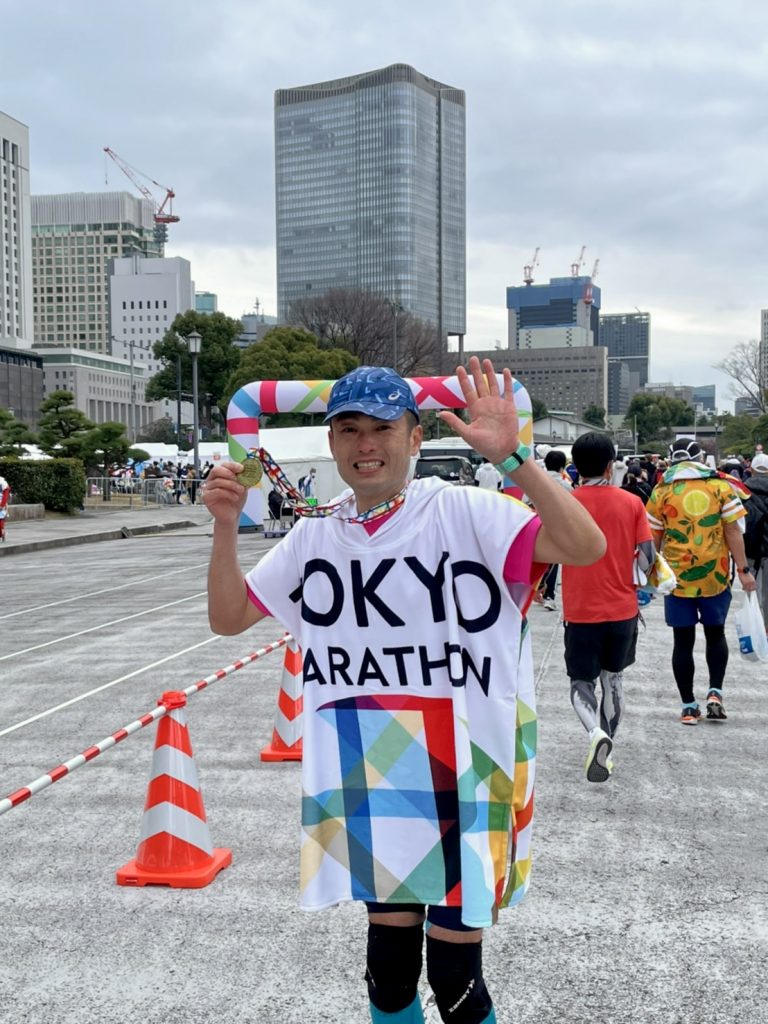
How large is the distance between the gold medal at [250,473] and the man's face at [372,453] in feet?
0.82

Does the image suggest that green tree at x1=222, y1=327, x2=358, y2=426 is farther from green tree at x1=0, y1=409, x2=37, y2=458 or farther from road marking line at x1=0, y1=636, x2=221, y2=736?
road marking line at x1=0, y1=636, x2=221, y2=736

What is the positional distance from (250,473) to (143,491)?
43.4 metres

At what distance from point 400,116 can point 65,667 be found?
515 feet

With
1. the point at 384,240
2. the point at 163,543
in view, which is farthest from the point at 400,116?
the point at 163,543

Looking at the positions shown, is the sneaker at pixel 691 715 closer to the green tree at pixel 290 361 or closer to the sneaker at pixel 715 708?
the sneaker at pixel 715 708

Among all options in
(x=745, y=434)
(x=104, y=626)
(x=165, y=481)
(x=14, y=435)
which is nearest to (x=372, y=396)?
(x=104, y=626)

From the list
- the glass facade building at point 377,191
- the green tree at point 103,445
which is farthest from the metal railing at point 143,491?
the glass facade building at point 377,191

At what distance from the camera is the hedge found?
34.0 m

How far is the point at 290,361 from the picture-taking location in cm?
5762

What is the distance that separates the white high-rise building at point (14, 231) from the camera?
159250 millimetres

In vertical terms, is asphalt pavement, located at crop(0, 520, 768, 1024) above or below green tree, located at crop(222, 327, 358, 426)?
below

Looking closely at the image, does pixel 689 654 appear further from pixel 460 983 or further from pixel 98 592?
pixel 98 592

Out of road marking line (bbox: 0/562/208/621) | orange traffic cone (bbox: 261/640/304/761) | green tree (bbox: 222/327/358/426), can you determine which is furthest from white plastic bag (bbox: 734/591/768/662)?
green tree (bbox: 222/327/358/426)

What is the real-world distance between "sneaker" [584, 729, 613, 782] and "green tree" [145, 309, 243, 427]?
229 feet
